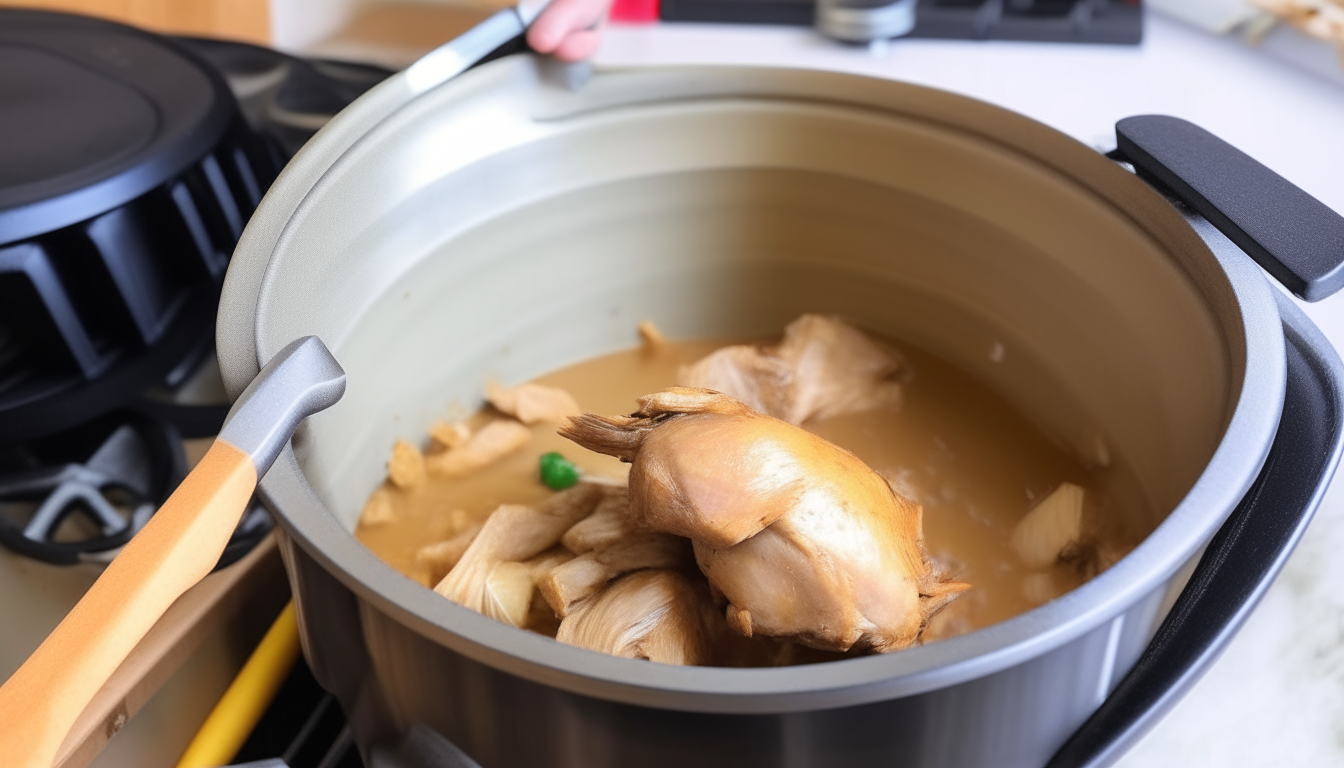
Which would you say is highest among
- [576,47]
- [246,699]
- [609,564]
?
[576,47]

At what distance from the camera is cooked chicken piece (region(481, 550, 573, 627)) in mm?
504

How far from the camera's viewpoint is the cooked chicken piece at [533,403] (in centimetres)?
68

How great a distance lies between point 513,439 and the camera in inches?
26.1

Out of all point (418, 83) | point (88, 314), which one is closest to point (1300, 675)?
point (418, 83)

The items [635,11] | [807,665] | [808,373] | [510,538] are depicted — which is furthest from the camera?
[635,11]

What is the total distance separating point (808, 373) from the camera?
653 millimetres

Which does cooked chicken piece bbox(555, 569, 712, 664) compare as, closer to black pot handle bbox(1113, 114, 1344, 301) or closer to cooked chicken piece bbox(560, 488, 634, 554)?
cooked chicken piece bbox(560, 488, 634, 554)

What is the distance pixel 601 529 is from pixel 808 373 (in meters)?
0.20

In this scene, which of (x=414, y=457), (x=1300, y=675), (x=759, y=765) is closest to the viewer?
(x=759, y=765)

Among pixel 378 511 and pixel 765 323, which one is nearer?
pixel 378 511

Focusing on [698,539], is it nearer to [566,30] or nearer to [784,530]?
[784,530]

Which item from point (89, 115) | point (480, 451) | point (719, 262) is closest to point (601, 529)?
point (480, 451)

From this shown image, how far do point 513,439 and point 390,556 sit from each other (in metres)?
0.11

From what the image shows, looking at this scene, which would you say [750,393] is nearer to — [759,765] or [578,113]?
[578,113]
